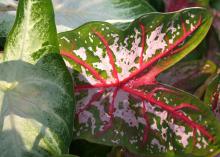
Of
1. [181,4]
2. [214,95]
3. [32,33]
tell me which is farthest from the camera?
[181,4]

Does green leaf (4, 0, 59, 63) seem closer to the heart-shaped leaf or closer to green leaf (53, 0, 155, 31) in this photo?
the heart-shaped leaf

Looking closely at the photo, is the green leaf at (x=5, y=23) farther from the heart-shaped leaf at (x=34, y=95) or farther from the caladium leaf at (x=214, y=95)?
the caladium leaf at (x=214, y=95)

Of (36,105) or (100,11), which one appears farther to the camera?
(100,11)

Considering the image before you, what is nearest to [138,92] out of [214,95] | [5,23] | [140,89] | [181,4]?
[140,89]

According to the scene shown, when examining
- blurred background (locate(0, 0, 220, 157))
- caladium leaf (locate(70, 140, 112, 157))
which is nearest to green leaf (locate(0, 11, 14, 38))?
blurred background (locate(0, 0, 220, 157))

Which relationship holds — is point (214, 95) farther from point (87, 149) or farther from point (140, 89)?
point (87, 149)

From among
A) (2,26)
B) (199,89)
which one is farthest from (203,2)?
(2,26)

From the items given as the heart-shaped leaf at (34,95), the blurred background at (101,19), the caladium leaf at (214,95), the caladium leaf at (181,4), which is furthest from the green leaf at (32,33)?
the caladium leaf at (181,4)
